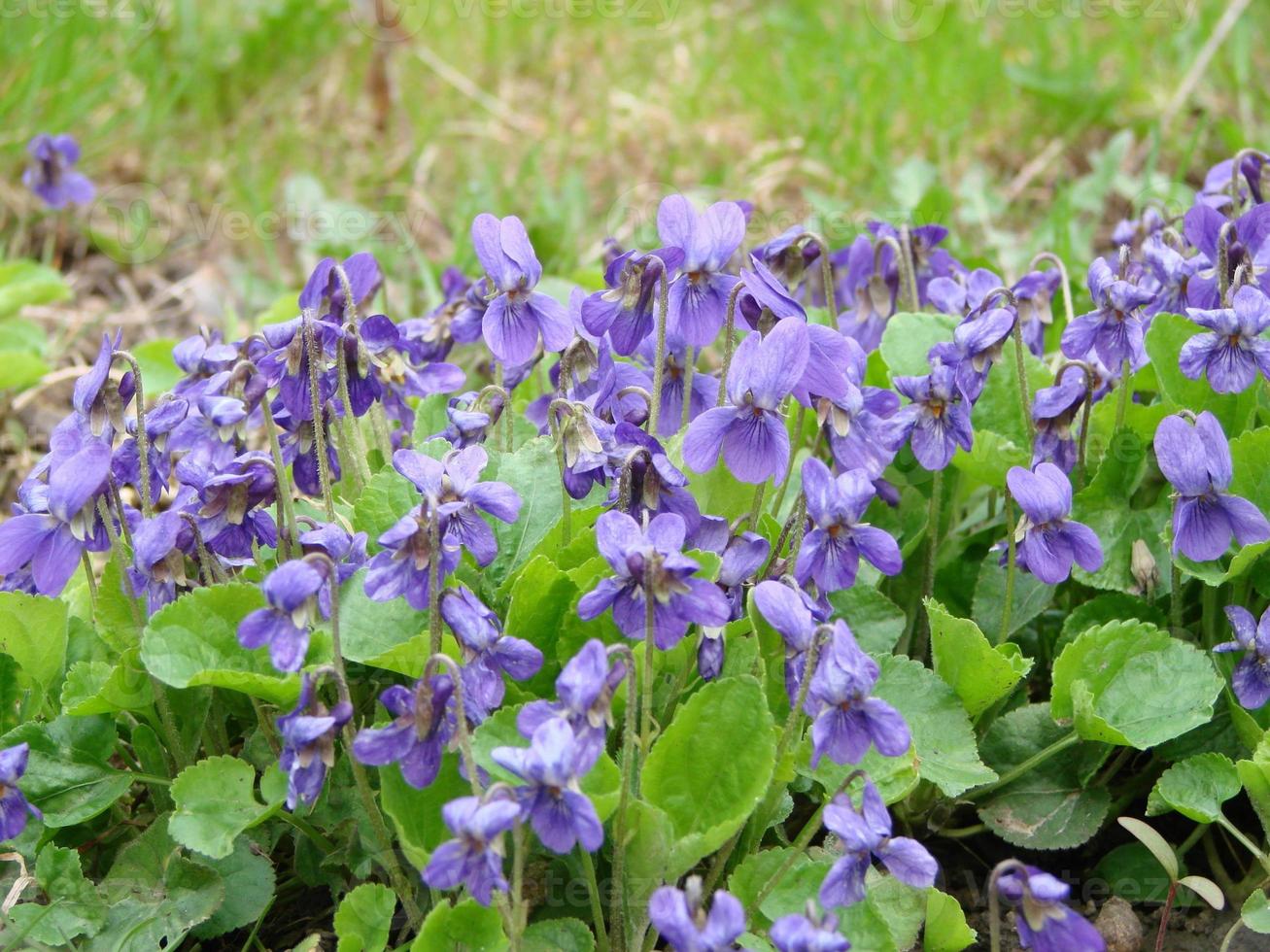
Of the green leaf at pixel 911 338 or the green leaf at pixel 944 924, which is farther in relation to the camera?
the green leaf at pixel 911 338

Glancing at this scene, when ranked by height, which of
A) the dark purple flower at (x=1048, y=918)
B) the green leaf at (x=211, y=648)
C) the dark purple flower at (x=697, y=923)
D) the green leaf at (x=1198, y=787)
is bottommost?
the green leaf at (x=1198, y=787)

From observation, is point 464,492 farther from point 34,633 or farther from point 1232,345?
point 1232,345

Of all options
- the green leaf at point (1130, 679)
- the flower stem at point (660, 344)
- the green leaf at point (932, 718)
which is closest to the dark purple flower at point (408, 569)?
the flower stem at point (660, 344)

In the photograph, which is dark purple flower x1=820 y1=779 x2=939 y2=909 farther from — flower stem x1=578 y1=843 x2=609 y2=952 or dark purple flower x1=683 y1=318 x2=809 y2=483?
dark purple flower x1=683 y1=318 x2=809 y2=483

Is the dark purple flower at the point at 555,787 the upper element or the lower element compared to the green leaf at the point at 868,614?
upper

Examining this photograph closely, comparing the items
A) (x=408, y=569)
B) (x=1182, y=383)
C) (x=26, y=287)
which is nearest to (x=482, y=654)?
(x=408, y=569)

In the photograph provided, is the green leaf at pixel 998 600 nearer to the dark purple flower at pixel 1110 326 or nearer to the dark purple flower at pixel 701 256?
the dark purple flower at pixel 1110 326
